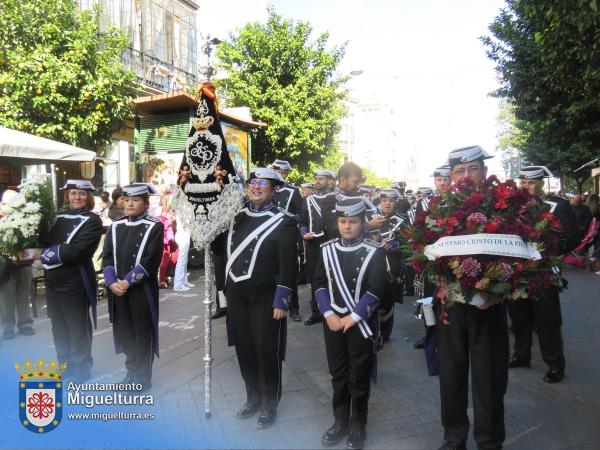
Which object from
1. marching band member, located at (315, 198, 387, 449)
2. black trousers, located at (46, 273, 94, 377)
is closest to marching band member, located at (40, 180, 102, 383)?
black trousers, located at (46, 273, 94, 377)

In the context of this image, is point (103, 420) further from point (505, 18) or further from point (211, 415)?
point (505, 18)

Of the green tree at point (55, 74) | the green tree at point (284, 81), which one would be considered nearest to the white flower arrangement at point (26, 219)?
the green tree at point (55, 74)

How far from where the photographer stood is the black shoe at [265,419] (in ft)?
13.3

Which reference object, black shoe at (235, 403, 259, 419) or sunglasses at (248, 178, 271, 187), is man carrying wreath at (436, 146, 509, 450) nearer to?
black shoe at (235, 403, 259, 419)

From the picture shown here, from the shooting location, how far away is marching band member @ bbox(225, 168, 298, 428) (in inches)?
163

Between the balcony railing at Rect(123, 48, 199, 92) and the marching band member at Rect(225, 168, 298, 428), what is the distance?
1503cm

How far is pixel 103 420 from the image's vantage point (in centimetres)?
424

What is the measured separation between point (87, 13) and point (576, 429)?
12171 millimetres

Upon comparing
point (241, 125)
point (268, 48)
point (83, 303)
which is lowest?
point (83, 303)

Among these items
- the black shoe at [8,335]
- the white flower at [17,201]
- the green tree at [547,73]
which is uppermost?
the green tree at [547,73]

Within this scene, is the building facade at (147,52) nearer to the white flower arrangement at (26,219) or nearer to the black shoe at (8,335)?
the black shoe at (8,335)

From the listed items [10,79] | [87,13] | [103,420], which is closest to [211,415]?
Result: [103,420]

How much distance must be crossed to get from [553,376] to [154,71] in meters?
17.6

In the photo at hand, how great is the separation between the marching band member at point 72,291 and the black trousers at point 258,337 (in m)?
1.74
